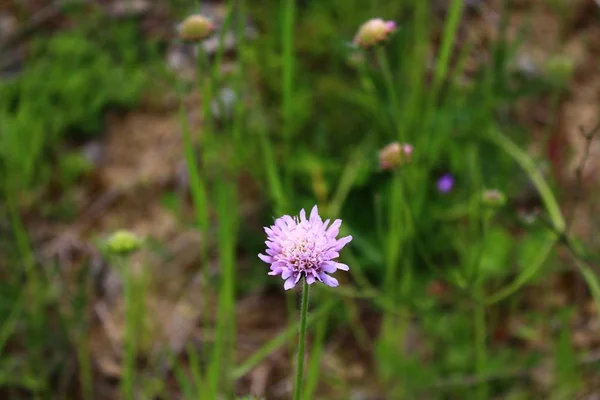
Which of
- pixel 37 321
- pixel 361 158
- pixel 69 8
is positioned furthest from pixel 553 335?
pixel 69 8

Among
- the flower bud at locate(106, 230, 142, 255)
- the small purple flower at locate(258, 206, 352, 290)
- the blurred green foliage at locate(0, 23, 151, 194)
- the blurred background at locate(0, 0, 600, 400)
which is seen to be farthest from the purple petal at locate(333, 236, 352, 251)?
the blurred green foliage at locate(0, 23, 151, 194)

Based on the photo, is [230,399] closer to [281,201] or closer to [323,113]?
[281,201]

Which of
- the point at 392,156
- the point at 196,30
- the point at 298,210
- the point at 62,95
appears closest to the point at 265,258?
the point at 392,156

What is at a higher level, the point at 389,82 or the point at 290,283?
the point at 389,82

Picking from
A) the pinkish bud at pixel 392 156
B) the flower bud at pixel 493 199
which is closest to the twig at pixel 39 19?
the pinkish bud at pixel 392 156

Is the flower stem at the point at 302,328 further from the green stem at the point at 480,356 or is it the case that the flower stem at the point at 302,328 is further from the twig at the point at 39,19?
the twig at the point at 39,19

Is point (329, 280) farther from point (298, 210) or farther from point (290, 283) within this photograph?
point (298, 210)
